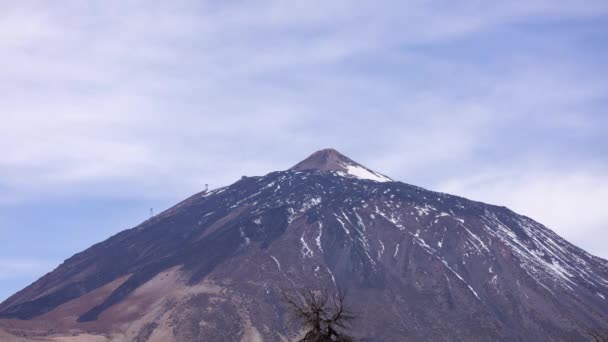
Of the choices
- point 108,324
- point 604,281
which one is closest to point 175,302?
point 108,324

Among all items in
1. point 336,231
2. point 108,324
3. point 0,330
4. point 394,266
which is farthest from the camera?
point 336,231

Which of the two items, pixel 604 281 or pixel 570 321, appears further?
pixel 604 281

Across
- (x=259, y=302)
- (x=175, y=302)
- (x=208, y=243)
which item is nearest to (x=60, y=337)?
(x=175, y=302)

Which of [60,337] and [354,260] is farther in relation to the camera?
[354,260]

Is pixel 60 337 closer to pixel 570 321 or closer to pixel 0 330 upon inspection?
pixel 0 330

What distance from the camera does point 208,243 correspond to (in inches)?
7820

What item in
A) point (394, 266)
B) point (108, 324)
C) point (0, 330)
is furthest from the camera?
point (394, 266)

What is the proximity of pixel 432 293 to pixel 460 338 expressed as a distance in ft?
64.8

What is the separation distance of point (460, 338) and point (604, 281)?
198 ft

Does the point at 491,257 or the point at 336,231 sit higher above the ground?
the point at 336,231

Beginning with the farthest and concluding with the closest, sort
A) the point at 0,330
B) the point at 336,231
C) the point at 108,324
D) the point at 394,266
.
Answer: the point at 336,231 < the point at 394,266 < the point at 108,324 < the point at 0,330

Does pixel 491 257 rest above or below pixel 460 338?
above

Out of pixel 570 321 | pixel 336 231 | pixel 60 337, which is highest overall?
pixel 336 231

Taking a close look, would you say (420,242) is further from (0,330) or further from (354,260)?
(0,330)
